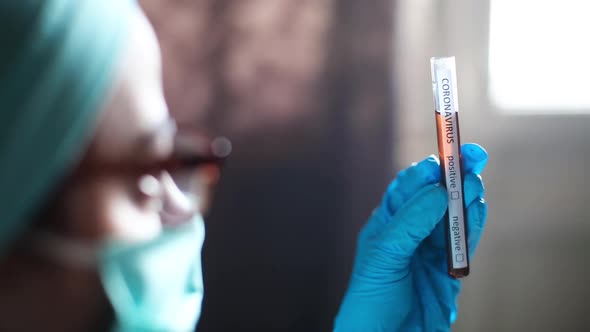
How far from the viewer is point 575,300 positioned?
1.22 metres

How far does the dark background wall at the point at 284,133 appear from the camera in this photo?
3.69 ft

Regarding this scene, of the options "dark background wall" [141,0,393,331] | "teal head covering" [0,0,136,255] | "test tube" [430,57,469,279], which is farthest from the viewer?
"dark background wall" [141,0,393,331]

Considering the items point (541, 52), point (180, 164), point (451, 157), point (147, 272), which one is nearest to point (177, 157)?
point (180, 164)

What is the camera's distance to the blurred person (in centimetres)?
45

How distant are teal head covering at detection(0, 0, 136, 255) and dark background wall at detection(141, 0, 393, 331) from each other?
65 cm

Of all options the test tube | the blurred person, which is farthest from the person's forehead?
the test tube

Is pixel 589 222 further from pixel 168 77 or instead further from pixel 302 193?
pixel 168 77

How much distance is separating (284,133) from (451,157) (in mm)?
481

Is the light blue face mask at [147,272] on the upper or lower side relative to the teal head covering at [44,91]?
lower

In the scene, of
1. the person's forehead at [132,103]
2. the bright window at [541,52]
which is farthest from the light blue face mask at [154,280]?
the bright window at [541,52]

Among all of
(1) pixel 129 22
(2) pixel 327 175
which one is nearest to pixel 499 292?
(2) pixel 327 175

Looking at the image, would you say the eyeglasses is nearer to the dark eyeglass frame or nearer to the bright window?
the dark eyeglass frame

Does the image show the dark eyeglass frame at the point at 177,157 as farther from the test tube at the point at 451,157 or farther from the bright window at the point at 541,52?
the bright window at the point at 541,52

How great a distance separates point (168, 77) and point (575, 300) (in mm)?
1073
